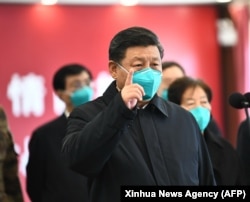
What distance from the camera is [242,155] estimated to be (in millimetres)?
2971

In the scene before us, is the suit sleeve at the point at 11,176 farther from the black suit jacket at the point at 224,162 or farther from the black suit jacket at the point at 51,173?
the black suit jacket at the point at 224,162

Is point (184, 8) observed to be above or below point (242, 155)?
above

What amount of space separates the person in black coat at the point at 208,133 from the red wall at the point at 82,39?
2.65 m

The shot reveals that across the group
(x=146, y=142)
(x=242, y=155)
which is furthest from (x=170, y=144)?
(x=242, y=155)

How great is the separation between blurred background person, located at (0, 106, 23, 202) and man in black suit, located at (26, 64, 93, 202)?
1.43 feet

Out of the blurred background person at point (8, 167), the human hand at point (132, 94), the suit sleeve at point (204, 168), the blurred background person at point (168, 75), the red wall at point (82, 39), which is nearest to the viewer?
the human hand at point (132, 94)

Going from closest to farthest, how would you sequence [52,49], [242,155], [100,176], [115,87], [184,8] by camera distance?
[100,176]
[115,87]
[242,155]
[52,49]
[184,8]

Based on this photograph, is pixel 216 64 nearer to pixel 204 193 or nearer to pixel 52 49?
pixel 52 49

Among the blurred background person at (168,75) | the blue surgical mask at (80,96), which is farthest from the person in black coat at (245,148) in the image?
the blue surgical mask at (80,96)

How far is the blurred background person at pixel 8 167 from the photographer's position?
275cm

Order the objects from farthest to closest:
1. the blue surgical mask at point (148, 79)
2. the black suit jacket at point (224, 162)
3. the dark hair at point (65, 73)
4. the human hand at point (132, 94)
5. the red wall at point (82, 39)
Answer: the red wall at point (82, 39)
the dark hair at point (65, 73)
the black suit jacket at point (224, 162)
the blue surgical mask at point (148, 79)
the human hand at point (132, 94)

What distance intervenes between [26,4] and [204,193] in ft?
13.7

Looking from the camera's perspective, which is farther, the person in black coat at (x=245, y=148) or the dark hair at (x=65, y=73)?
the dark hair at (x=65, y=73)

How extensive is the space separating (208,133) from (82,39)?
9.55 feet
